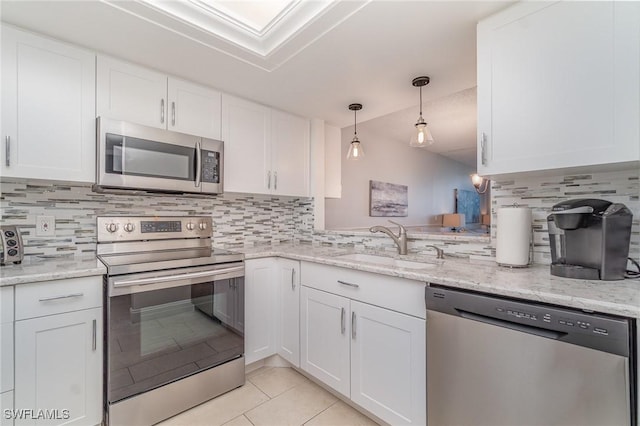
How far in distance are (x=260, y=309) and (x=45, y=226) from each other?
142cm

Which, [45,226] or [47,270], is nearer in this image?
[47,270]

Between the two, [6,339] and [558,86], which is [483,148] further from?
[6,339]

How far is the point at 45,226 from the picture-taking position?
1739 mm

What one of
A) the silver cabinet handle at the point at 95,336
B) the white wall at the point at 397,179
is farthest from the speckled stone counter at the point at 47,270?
the white wall at the point at 397,179

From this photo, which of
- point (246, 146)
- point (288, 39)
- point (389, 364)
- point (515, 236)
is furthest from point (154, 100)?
point (515, 236)

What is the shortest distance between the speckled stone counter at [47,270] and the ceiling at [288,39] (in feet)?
4.06

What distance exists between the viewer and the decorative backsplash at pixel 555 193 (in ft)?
4.17

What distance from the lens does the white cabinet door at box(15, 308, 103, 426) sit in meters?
1.30

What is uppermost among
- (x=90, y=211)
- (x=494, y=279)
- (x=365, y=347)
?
(x=90, y=211)

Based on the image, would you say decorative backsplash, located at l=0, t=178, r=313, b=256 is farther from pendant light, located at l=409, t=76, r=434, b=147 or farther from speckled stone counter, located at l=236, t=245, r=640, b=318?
speckled stone counter, located at l=236, t=245, r=640, b=318

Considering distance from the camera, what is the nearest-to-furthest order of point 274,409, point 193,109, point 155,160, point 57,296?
point 57,296
point 274,409
point 155,160
point 193,109

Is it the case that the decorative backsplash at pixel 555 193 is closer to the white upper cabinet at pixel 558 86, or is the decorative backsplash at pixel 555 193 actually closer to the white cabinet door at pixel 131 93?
the white upper cabinet at pixel 558 86

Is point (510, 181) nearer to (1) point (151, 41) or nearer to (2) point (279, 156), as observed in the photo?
(2) point (279, 156)

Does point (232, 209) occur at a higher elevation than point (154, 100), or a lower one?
lower
